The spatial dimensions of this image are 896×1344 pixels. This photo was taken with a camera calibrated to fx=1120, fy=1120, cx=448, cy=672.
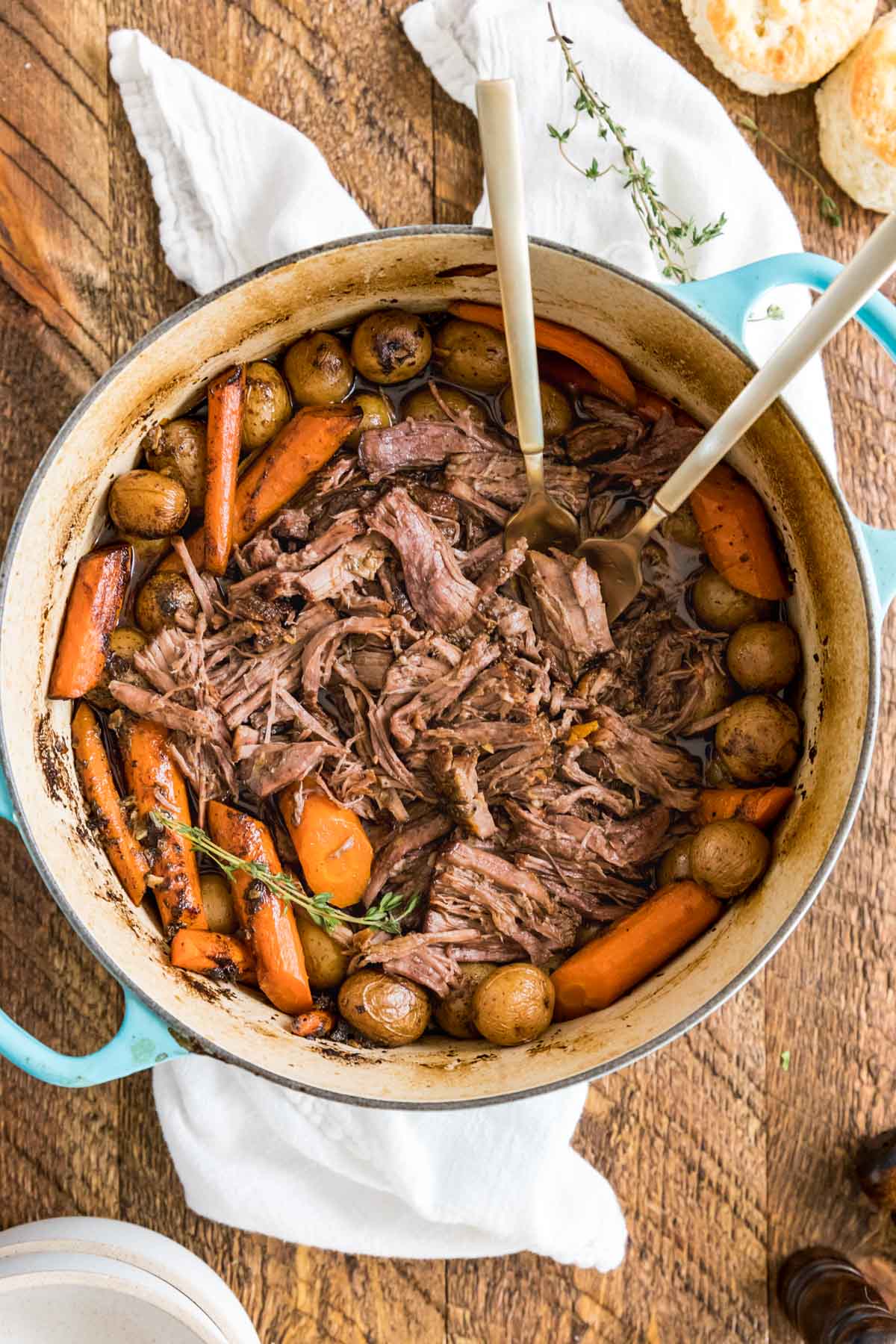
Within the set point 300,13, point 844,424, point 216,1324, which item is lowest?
point 216,1324

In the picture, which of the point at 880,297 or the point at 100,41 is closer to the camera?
the point at 880,297

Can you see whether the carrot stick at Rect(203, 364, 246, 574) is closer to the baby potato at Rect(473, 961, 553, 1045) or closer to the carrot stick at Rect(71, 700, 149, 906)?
the carrot stick at Rect(71, 700, 149, 906)

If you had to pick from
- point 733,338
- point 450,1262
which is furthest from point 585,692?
point 450,1262

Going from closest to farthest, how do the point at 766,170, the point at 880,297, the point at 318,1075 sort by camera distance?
the point at 880,297
the point at 318,1075
the point at 766,170

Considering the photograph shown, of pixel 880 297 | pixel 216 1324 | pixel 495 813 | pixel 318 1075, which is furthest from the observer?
pixel 495 813

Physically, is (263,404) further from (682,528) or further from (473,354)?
(682,528)

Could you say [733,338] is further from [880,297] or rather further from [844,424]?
[844,424]

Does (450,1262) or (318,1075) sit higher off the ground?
(318,1075)

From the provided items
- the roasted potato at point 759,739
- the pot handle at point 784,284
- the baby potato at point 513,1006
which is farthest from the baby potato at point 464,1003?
the pot handle at point 784,284
